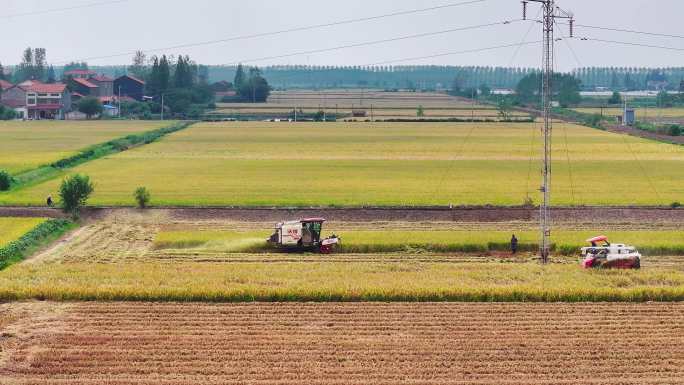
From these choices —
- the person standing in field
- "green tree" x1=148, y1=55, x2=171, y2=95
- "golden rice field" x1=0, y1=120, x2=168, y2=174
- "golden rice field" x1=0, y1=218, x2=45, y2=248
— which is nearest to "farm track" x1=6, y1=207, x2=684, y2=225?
"golden rice field" x1=0, y1=218, x2=45, y2=248

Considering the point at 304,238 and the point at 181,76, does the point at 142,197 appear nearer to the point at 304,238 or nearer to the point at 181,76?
the point at 304,238

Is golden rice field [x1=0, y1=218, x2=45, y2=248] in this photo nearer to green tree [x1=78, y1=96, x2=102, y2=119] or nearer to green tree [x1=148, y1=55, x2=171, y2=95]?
green tree [x1=78, y1=96, x2=102, y2=119]

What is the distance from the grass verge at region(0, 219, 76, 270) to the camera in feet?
123

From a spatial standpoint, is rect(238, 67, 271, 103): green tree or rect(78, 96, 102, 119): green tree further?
rect(238, 67, 271, 103): green tree

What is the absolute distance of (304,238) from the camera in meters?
39.7

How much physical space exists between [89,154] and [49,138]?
1591cm

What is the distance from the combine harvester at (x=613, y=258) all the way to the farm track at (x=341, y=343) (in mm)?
5834

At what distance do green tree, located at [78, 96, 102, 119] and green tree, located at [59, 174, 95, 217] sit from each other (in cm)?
8704

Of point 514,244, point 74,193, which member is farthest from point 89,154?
point 514,244

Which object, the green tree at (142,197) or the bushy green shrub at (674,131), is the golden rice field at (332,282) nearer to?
the green tree at (142,197)

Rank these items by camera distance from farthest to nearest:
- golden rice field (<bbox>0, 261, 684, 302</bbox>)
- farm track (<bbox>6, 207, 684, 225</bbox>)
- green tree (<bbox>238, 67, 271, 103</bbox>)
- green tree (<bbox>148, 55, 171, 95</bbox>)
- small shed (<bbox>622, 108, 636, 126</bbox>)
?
green tree (<bbox>238, 67, 271, 103</bbox>), green tree (<bbox>148, 55, 171, 95</bbox>), small shed (<bbox>622, 108, 636, 126</bbox>), farm track (<bbox>6, 207, 684, 225</bbox>), golden rice field (<bbox>0, 261, 684, 302</bbox>)

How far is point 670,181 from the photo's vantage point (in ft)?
195

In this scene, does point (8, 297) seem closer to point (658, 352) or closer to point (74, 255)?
point (74, 255)

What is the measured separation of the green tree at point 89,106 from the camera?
132m
